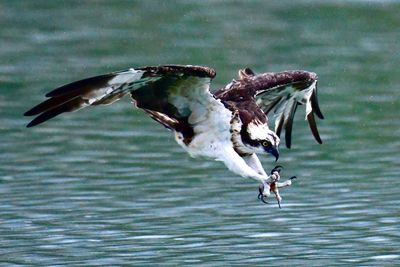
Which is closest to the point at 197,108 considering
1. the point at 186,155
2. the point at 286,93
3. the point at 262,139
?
the point at 262,139

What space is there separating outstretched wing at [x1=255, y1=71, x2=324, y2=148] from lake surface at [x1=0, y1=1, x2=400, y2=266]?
947 millimetres

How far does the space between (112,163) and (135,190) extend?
1.37 m

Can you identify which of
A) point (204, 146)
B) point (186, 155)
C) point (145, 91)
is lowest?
point (186, 155)

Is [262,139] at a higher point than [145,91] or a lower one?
lower

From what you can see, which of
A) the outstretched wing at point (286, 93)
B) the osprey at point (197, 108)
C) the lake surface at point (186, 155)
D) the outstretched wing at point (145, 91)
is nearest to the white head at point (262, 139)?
the osprey at point (197, 108)

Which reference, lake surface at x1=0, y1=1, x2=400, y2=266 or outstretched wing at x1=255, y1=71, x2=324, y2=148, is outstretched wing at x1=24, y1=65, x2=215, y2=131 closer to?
outstretched wing at x1=255, y1=71, x2=324, y2=148

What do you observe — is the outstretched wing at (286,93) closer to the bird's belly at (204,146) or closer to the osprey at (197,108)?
the osprey at (197,108)

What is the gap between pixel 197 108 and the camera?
12781 mm

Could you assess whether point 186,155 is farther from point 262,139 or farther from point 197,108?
point 262,139

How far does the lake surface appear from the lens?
13.6 metres

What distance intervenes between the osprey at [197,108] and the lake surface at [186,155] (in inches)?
36.4

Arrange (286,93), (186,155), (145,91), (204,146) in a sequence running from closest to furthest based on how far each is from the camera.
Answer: (145,91)
(204,146)
(286,93)
(186,155)

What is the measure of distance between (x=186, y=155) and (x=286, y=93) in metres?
3.73

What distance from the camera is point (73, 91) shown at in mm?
11867
